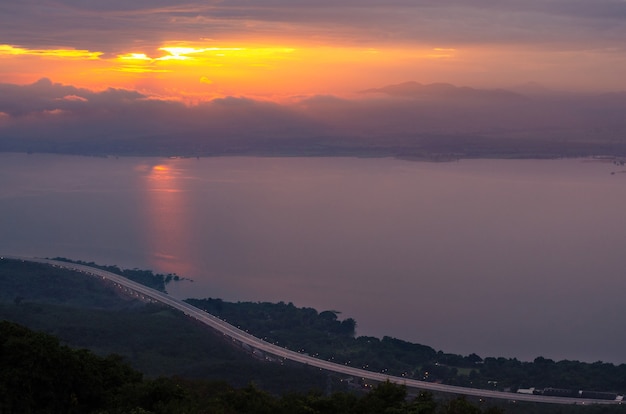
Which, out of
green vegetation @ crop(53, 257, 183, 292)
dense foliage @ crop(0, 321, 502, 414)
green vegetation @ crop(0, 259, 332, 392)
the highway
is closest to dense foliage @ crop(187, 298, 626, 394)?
the highway

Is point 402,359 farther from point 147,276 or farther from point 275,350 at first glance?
point 147,276

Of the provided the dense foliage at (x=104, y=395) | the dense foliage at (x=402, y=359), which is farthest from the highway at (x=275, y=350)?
the dense foliage at (x=104, y=395)

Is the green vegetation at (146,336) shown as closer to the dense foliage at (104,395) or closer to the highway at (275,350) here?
the highway at (275,350)

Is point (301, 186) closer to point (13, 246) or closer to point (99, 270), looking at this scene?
point (13, 246)

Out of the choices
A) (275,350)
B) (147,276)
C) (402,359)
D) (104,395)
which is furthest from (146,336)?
(104,395)

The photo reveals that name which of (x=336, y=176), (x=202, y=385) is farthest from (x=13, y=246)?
(x=202, y=385)

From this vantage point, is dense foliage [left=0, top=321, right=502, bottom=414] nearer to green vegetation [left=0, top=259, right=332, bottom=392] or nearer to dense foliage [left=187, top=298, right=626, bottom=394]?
green vegetation [left=0, top=259, right=332, bottom=392]
